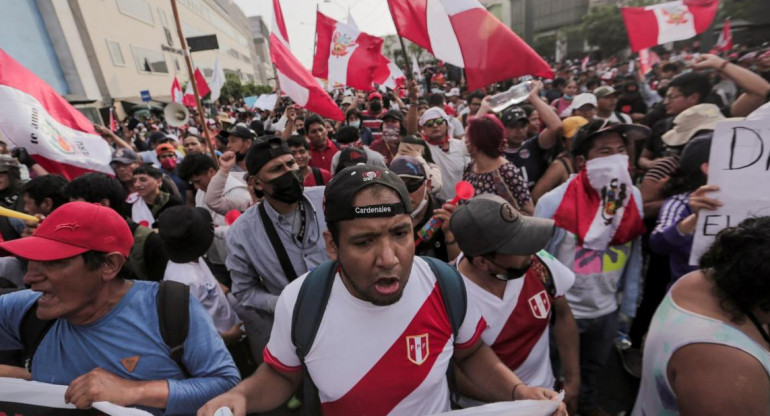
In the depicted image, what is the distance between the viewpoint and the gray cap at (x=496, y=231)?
171 centimetres

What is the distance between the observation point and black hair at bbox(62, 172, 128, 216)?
272 centimetres

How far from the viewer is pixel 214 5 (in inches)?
2189

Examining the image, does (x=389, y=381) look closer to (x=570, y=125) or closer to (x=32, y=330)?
(x=32, y=330)

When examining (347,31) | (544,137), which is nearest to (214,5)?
(347,31)

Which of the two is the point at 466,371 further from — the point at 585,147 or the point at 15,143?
the point at 15,143

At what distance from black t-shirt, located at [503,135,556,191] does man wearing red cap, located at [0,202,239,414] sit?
3365 millimetres

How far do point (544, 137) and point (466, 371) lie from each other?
293 centimetres

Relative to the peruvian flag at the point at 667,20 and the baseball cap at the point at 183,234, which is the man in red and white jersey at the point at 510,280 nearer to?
the baseball cap at the point at 183,234

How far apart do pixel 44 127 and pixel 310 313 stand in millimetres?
3187

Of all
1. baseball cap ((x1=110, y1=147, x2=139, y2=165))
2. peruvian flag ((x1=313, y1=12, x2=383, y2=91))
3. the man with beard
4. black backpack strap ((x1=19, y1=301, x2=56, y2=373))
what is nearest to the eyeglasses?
peruvian flag ((x1=313, y1=12, x2=383, y2=91))

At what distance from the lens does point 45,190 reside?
9.23ft

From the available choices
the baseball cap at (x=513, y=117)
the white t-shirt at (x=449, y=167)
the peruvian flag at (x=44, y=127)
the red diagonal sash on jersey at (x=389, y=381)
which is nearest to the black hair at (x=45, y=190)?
the peruvian flag at (x=44, y=127)

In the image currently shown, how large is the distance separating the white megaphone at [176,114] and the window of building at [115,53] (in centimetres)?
2074

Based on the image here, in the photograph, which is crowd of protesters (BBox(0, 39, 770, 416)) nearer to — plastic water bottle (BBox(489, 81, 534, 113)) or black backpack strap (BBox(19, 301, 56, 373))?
black backpack strap (BBox(19, 301, 56, 373))
